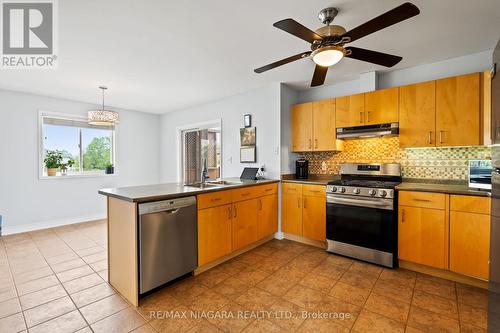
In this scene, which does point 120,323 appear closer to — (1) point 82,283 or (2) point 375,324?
(1) point 82,283

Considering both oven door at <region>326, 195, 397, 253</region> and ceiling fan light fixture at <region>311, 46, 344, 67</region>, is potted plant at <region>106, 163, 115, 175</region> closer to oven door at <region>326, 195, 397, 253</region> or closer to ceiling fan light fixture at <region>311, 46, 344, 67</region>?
oven door at <region>326, 195, 397, 253</region>

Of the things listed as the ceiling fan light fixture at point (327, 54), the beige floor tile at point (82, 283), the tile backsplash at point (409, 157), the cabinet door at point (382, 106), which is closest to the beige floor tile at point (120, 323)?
the beige floor tile at point (82, 283)

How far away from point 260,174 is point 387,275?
2.16 m

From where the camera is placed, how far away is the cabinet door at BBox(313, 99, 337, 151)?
331 centimetres

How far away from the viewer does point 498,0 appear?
1.73 meters

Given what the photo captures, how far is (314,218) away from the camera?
3186 millimetres

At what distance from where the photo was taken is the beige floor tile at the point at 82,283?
2168mm

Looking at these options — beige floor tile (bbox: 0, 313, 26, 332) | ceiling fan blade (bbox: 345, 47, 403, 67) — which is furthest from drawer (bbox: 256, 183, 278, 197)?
beige floor tile (bbox: 0, 313, 26, 332)

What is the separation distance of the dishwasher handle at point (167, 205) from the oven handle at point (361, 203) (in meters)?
1.77

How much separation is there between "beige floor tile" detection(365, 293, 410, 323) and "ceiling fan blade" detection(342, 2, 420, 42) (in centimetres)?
215

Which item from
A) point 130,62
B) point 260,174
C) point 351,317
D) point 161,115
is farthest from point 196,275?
point 161,115

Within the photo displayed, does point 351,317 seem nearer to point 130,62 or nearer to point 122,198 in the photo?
point 122,198

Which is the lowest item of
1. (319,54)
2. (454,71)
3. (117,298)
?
(117,298)

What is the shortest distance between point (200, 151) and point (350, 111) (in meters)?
3.41
